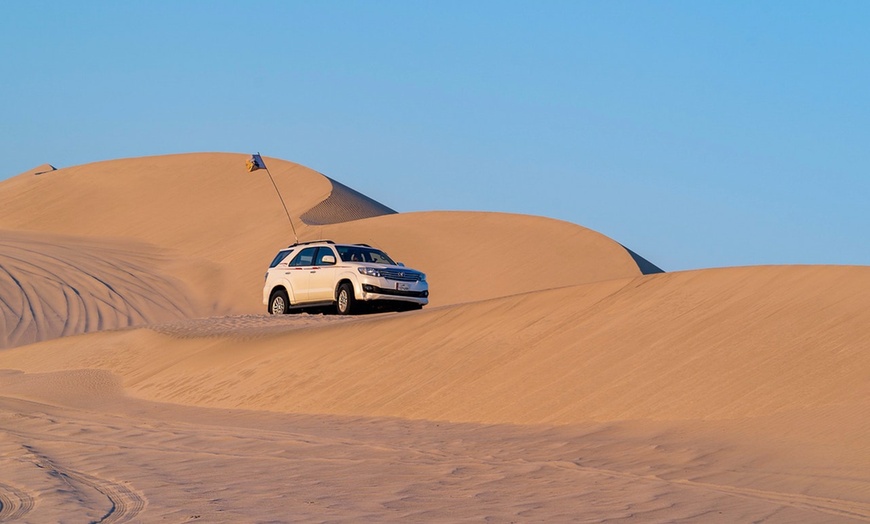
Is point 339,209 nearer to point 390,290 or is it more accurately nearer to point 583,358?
point 390,290

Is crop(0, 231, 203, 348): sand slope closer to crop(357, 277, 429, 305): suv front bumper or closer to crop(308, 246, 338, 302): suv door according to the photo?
crop(308, 246, 338, 302): suv door

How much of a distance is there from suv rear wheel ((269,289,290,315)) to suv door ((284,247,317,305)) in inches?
13.3

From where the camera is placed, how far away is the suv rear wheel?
914 inches

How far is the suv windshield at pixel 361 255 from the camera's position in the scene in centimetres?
2202

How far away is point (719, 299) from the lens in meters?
14.0

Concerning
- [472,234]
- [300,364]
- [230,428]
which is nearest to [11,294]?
[472,234]

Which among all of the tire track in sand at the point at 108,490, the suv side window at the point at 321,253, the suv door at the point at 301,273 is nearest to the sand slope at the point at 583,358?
the suv door at the point at 301,273

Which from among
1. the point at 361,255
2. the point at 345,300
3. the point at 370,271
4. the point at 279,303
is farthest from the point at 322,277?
the point at 279,303

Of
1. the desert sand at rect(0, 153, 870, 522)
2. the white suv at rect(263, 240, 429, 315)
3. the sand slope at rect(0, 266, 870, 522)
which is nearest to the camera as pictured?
the desert sand at rect(0, 153, 870, 522)

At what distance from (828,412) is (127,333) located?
666 inches

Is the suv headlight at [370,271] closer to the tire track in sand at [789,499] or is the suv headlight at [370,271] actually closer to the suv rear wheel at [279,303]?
the suv rear wheel at [279,303]

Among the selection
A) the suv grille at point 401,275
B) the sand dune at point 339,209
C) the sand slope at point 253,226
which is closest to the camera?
the suv grille at point 401,275

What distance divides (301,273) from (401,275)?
2279 millimetres

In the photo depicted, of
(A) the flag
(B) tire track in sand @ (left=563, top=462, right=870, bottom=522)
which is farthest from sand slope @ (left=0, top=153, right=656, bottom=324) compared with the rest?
(B) tire track in sand @ (left=563, top=462, right=870, bottom=522)
